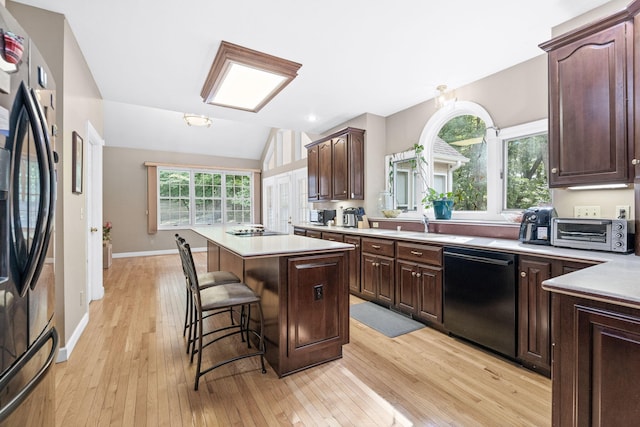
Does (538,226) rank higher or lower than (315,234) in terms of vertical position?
higher

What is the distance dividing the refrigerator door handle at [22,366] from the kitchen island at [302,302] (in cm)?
92

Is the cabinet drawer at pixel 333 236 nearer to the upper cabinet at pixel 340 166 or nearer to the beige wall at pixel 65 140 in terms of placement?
the upper cabinet at pixel 340 166

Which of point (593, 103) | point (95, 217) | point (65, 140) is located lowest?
point (95, 217)

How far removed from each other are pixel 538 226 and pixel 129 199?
7.94 m

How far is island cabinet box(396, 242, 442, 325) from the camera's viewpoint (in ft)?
8.67

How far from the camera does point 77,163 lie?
254 cm

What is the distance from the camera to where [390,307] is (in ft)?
10.5

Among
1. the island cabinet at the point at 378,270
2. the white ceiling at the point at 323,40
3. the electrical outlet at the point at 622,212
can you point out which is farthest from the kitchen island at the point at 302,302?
the electrical outlet at the point at 622,212

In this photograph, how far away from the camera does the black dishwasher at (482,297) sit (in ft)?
6.91

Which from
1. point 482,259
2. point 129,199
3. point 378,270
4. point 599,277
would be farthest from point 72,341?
point 129,199

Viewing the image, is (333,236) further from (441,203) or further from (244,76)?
(244,76)

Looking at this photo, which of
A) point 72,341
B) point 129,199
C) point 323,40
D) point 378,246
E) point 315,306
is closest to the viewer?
point 315,306

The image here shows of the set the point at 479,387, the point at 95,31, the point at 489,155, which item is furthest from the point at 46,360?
the point at 489,155

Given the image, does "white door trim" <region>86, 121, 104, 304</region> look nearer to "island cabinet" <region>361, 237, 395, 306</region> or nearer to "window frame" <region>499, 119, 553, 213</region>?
"island cabinet" <region>361, 237, 395, 306</region>
